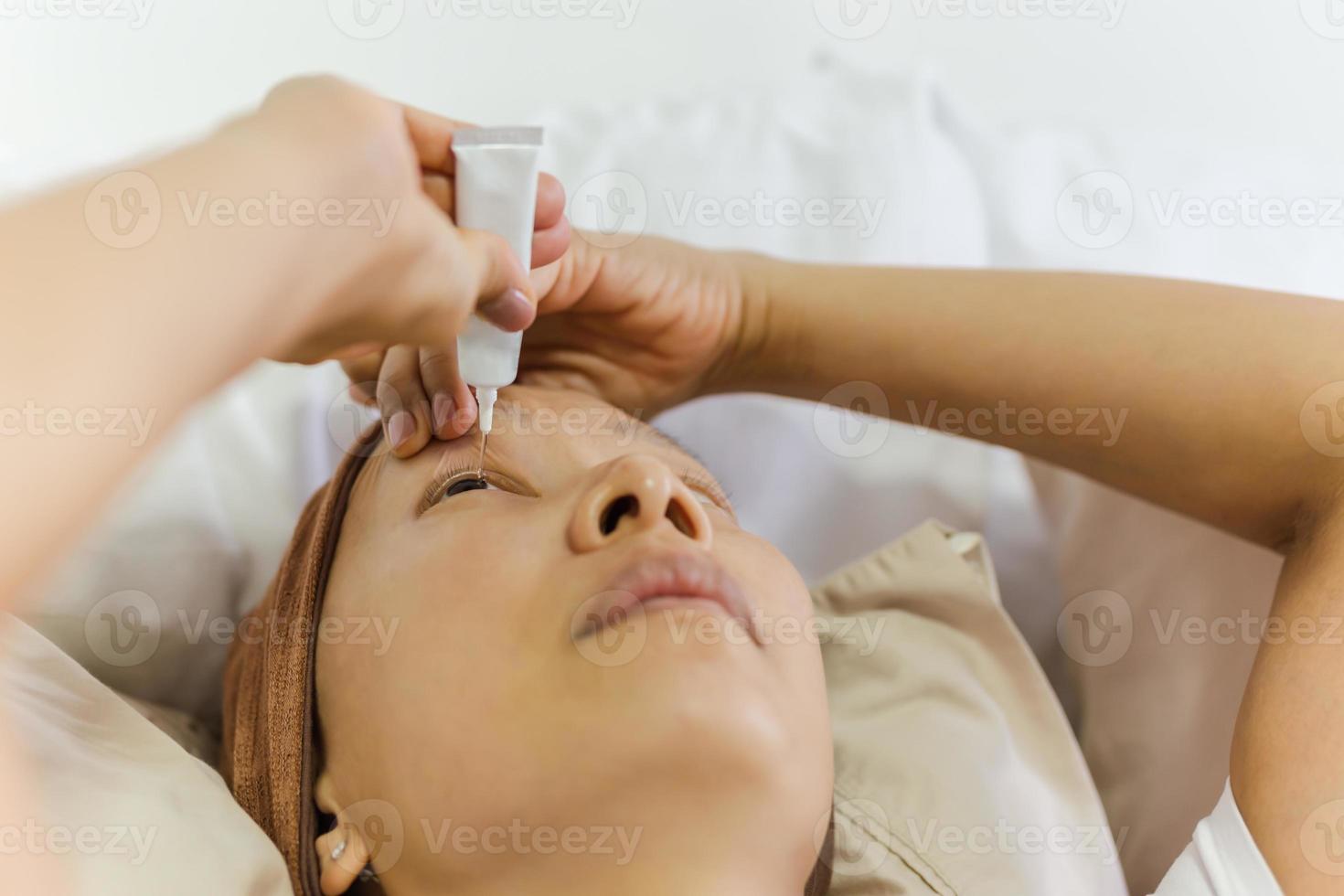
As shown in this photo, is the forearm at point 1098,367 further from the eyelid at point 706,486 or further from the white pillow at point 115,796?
the white pillow at point 115,796

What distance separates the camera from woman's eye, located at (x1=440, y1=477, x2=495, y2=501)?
932 millimetres

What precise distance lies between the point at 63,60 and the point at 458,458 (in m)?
1.24

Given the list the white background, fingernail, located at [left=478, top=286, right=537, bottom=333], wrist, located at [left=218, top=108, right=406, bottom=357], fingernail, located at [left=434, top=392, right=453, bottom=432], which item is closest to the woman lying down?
fingernail, located at [left=434, top=392, right=453, bottom=432]

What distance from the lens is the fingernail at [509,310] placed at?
2.64 ft

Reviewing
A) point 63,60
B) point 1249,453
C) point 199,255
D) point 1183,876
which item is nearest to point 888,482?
point 1249,453

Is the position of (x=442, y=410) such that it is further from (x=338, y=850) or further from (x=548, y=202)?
(x=338, y=850)

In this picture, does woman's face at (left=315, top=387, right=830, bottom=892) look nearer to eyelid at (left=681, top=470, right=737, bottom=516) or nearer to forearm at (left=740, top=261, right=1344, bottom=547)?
eyelid at (left=681, top=470, right=737, bottom=516)

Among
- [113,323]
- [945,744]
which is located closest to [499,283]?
[113,323]

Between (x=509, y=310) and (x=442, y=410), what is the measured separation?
160 mm

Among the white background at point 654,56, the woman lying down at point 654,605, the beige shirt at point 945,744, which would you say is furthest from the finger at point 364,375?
the white background at point 654,56

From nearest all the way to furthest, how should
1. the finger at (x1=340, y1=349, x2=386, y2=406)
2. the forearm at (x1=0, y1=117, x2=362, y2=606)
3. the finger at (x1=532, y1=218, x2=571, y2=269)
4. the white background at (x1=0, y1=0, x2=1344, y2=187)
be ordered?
the forearm at (x1=0, y1=117, x2=362, y2=606) → the finger at (x1=532, y1=218, x2=571, y2=269) → the finger at (x1=340, y1=349, x2=386, y2=406) → the white background at (x1=0, y1=0, x2=1344, y2=187)

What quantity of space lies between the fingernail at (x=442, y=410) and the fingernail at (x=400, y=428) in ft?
0.10

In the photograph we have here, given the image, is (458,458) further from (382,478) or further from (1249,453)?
(1249,453)

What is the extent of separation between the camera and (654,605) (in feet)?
2.63
